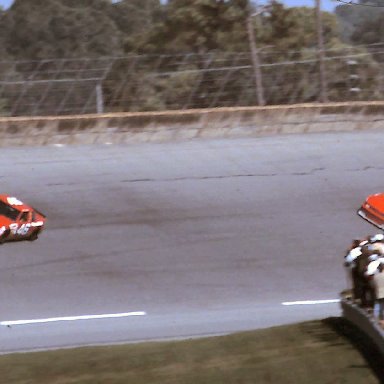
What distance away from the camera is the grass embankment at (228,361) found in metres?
8.25

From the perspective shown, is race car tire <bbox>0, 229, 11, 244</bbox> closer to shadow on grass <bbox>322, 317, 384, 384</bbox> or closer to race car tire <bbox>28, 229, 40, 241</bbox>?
race car tire <bbox>28, 229, 40, 241</bbox>

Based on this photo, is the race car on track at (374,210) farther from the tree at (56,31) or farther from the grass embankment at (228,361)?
the tree at (56,31)

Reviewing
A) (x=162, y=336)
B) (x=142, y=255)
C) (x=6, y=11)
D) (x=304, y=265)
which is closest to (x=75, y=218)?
(x=142, y=255)

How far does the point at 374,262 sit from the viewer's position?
344 inches

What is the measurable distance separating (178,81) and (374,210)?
6.46 meters

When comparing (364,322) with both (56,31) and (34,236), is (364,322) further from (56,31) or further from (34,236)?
(56,31)

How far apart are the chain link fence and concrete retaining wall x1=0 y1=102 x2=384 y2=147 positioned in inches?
11.9

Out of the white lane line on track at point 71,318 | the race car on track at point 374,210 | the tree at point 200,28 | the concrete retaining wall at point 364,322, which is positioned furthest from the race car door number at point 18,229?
the tree at point 200,28

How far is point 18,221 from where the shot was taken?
53.0 ft

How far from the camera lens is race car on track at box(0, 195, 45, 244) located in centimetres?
1584

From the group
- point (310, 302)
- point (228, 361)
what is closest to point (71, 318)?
point (310, 302)

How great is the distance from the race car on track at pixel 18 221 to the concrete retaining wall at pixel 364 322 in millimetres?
7835

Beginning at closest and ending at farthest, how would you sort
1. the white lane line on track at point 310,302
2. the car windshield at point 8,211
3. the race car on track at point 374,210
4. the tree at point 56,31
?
the white lane line on track at point 310,302
the car windshield at point 8,211
the race car on track at point 374,210
the tree at point 56,31

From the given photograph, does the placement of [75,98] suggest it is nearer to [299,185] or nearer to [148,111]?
[148,111]
